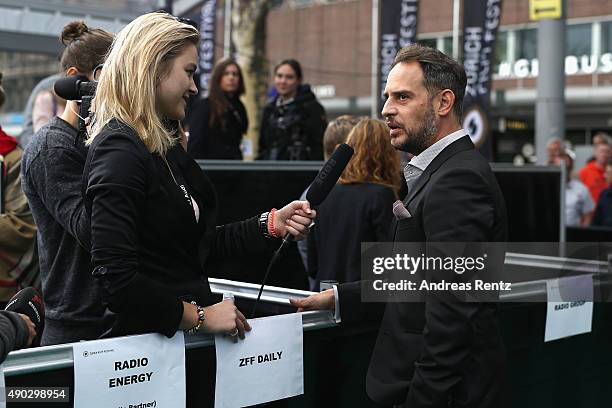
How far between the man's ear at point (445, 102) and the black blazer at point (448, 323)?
0.33 ft

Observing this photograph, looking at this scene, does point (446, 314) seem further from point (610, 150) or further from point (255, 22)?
point (255, 22)

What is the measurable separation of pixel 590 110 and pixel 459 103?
27.8 m

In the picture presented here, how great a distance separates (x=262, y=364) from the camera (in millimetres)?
2582

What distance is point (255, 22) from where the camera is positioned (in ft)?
51.4

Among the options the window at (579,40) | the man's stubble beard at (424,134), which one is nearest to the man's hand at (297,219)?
the man's stubble beard at (424,134)

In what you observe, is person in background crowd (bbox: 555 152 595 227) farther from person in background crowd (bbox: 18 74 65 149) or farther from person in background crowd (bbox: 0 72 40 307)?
person in background crowd (bbox: 0 72 40 307)

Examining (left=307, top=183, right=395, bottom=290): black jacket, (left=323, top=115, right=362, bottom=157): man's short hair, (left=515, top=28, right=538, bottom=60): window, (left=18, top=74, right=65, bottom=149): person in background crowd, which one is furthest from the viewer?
(left=515, top=28, right=538, bottom=60): window

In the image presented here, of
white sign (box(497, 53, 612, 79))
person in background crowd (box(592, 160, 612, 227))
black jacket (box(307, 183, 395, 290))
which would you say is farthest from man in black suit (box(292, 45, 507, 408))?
white sign (box(497, 53, 612, 79))

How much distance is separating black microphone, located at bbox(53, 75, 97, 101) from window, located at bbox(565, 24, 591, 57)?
2761cm

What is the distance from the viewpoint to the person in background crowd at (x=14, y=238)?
379 centimetres

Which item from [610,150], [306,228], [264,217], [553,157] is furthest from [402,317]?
[610,150]

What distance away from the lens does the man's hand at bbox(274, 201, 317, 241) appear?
8.66ft

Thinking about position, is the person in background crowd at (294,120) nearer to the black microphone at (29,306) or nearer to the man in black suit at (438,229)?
the man in black suit at (438,229)

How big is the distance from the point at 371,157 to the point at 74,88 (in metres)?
1.99
